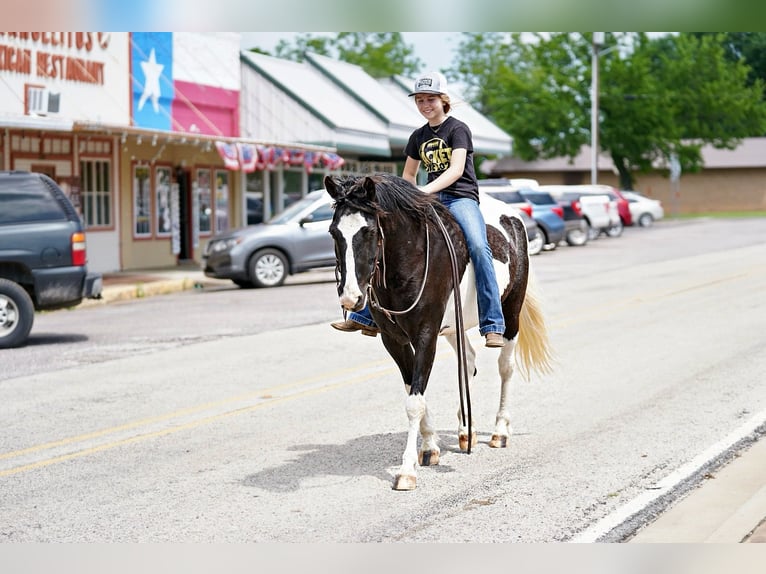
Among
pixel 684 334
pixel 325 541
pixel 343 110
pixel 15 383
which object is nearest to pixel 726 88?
pixel 343 110

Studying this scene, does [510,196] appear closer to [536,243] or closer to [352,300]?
[536,243]

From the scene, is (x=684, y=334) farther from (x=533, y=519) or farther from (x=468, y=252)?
(x=533, y=519)

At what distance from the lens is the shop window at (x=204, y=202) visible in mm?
32000

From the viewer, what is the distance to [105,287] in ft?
76.5

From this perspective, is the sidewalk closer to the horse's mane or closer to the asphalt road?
the asphalt road

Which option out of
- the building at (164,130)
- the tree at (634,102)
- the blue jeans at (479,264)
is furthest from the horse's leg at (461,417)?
the tree at (634,102)

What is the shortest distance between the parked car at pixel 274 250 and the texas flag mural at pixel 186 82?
610 cm

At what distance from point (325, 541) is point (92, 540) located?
1227 mm

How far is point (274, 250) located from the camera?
24.4m

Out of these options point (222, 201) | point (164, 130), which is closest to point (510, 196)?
point (222, 201)

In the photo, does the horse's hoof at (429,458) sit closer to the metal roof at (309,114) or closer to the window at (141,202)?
the window at (141,202)

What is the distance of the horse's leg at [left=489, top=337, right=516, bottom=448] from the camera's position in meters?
8.34

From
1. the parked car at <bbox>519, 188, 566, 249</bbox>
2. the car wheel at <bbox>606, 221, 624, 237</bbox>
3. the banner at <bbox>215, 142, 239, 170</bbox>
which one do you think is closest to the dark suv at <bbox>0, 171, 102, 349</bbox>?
the banner at <bbox>215, 142, 239, 170</bbox>

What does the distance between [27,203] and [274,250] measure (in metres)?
9.46
